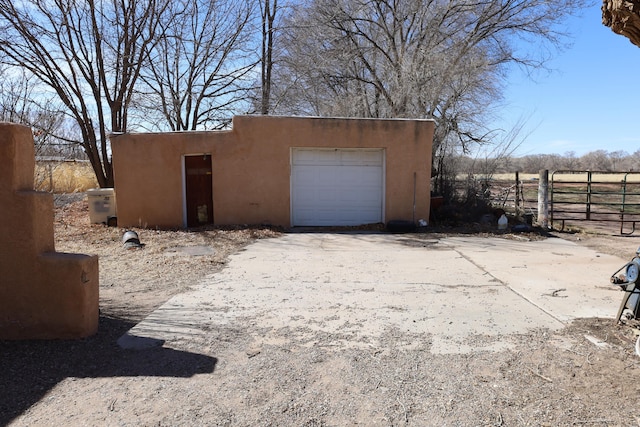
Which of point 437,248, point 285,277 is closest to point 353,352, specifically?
point 285,277

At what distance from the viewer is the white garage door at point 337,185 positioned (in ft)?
43.5

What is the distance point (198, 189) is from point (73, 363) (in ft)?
31.9

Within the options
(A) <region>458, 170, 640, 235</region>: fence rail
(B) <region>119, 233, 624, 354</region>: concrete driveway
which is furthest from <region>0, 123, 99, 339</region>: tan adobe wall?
(A) <region>458, 170, 640, 235</region>: fence rail

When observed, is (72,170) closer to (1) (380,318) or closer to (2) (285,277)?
(2) (285,277)

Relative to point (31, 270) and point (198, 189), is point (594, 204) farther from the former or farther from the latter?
point (31, 270)

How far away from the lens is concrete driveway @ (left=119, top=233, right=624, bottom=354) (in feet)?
15.4

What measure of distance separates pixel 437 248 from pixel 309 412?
7.38 metres

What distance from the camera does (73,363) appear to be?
397cm

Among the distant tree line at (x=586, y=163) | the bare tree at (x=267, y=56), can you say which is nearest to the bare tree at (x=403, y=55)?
the bare tree at (x=267, y=56)

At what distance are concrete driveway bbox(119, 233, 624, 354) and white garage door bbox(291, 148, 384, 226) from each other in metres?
3.67

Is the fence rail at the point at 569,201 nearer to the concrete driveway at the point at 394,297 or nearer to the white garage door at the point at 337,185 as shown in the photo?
the concrete driveway at the point at 394,297

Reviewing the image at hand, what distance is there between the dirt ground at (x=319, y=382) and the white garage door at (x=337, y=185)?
27.7 feet

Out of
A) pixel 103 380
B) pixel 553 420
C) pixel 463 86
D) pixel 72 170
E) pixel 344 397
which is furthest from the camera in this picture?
pixel 72 170

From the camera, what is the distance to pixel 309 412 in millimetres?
3199
